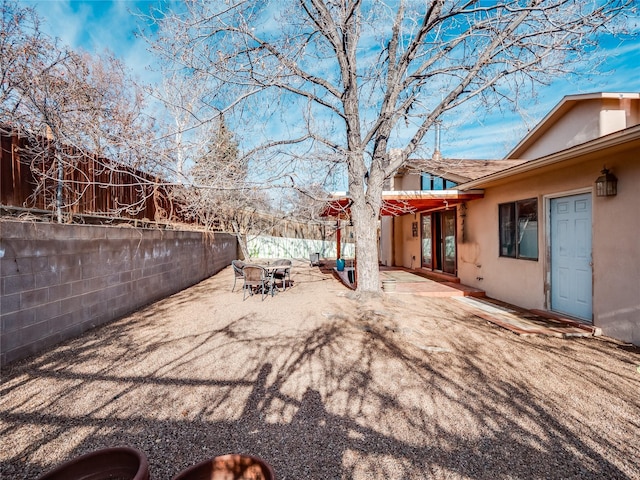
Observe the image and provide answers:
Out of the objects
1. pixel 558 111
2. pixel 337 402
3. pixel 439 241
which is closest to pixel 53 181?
pixel 337 402

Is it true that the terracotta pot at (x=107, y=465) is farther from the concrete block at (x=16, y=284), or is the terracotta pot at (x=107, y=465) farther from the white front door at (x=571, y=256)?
the white front door at (x=571, y=256)

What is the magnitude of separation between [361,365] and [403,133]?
6595 mm

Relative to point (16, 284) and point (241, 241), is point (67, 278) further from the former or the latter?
point (241, 241)

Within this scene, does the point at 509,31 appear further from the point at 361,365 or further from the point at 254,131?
the point at 361,365

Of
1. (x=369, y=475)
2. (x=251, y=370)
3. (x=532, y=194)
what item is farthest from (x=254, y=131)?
(x=369, y=475)

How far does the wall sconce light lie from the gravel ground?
7.23ft

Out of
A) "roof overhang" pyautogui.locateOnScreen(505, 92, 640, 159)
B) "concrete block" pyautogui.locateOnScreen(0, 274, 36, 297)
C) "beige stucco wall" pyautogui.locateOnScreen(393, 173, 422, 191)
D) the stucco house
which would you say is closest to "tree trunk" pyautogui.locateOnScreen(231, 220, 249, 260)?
"beige stucco wall" pyautogui.locateOnScreen(393, 173, 422, 191)

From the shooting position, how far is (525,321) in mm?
→ 5844

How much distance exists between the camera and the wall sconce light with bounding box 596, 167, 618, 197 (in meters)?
4.91

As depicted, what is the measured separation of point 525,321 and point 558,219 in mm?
2072

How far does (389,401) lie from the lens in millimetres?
3090

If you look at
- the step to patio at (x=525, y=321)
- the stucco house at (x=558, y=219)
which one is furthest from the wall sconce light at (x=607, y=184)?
the step to patio at (x=525, y=321)

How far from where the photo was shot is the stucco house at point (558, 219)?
4785 mm

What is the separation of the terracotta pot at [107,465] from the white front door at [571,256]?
6609 millimetres
